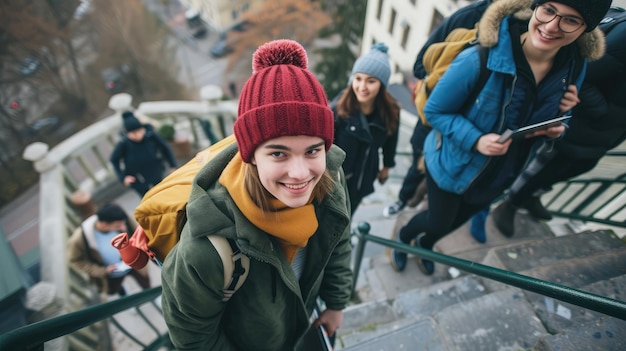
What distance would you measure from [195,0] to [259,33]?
467 inches

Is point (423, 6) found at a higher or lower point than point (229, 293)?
lower

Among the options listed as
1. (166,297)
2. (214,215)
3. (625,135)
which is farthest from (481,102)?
(166,297)

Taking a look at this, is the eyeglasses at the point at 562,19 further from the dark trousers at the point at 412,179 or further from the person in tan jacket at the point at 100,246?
the person in tan jacket at the point at 100,246

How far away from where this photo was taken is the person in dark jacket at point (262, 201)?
1.21m

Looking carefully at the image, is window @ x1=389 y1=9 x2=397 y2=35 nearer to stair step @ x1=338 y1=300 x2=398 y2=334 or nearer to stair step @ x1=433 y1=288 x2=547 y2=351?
stair step @ x1=338 y1=300 x2=398 y2=334

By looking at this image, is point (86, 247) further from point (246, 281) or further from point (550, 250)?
point (550, 250)

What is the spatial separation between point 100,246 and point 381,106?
3382mm

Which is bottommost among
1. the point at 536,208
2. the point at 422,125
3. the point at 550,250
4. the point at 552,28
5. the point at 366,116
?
the point at 536,208

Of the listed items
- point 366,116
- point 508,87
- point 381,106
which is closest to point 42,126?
point 366,116

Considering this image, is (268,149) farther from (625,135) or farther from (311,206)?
(625,135)

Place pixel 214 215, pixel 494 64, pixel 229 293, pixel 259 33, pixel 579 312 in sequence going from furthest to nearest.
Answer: pixel 259 33 → pixel 579 312 → pixel 494 64 → pixel 229 293 → pixel 214 215

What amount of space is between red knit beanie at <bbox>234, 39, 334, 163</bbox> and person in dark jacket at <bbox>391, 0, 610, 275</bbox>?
1454 mm

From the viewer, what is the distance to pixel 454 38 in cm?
267

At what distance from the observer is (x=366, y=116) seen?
3.13 m
